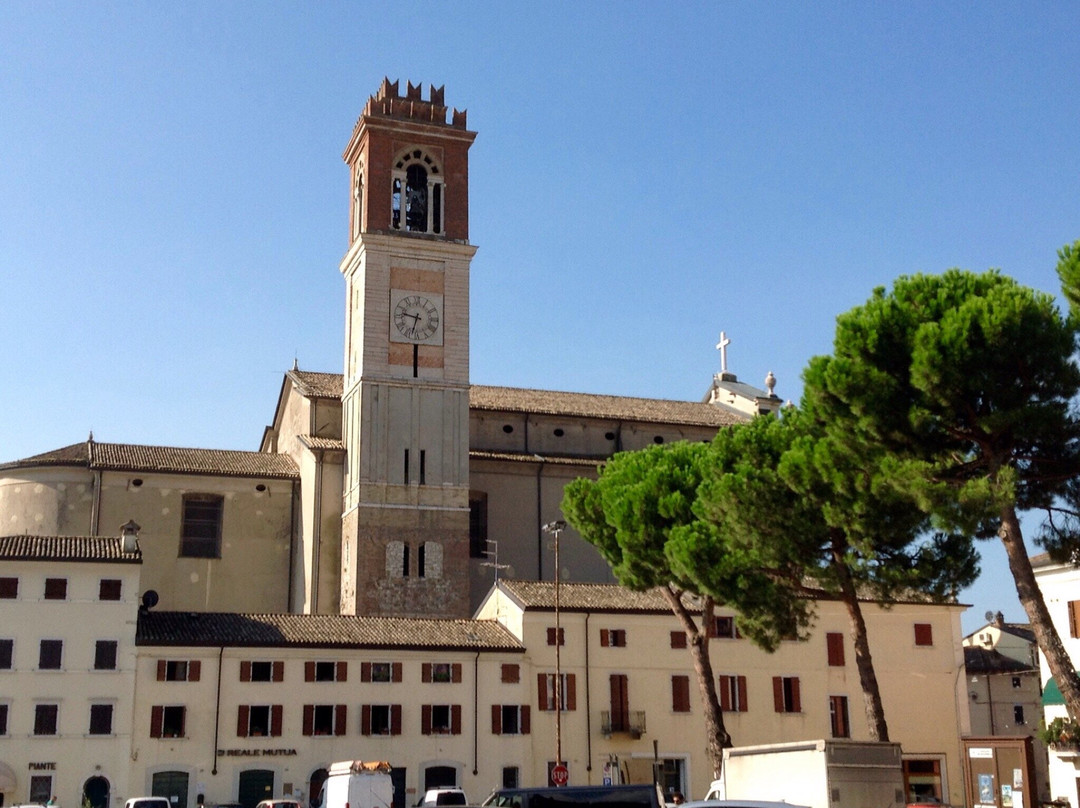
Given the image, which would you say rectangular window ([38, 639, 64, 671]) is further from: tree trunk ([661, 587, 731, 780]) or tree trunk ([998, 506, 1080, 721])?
tree trunk ([998, 506, 1080, 721])

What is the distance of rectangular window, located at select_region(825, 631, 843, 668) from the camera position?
44.8 m

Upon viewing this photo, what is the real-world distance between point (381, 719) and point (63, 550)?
10.3m

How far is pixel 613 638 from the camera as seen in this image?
4272 cm

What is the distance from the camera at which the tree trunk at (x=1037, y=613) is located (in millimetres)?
24094

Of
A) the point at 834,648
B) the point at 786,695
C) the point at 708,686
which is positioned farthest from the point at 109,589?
the point at 834,648

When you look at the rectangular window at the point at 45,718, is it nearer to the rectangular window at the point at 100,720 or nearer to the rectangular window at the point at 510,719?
the rectangular window at the point at 100,720

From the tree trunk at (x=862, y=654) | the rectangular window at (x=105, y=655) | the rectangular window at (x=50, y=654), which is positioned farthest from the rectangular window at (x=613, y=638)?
the rectangular window at (x=50, y=654)

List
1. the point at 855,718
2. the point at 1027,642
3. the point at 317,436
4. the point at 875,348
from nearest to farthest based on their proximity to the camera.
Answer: the point at 875,348, the point at 855,718, the point at 317,436, the point at 1027,642

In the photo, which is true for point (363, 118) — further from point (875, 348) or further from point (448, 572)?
point (875, 348)

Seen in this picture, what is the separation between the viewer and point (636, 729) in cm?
4169

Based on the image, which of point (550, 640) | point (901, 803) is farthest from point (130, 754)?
point (901, 803)

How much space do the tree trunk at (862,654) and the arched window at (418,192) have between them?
2654 centimetres

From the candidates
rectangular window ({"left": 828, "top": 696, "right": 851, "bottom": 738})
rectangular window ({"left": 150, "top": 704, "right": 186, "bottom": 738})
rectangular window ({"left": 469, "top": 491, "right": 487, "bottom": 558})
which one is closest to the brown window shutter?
rectangular window ({"left": 828, "top": 696, "right": 851, "bottom": 738})

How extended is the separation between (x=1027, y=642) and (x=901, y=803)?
4168 centimetres
